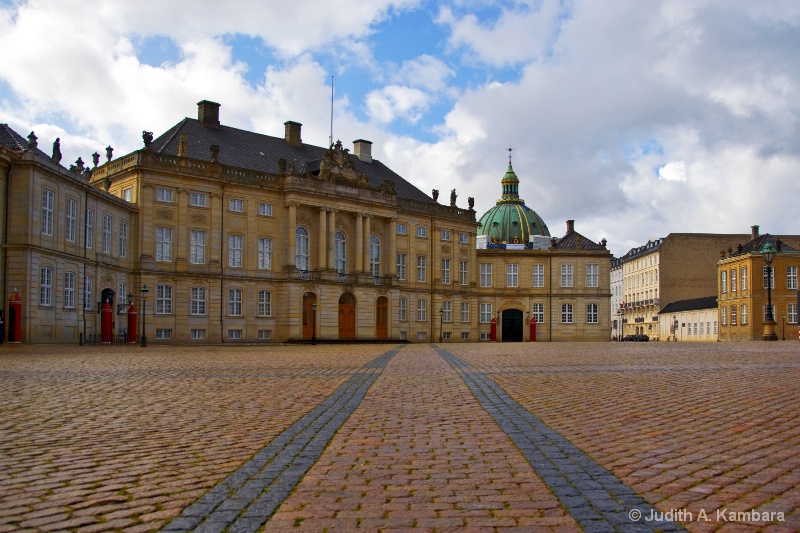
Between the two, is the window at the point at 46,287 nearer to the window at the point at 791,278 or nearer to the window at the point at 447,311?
the window at the point at 447,311

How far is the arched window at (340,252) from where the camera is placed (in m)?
62.8

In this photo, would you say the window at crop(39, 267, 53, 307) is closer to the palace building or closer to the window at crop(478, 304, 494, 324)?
the palace building

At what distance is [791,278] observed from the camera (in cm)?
7594

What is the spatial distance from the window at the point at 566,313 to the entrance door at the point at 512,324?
13.9 ft

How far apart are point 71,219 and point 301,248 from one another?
21.5 m

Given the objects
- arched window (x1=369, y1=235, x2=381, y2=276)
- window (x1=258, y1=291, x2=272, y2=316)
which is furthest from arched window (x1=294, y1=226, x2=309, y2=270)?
arched window (x1=369, y1=235, x2=381, y2=276)

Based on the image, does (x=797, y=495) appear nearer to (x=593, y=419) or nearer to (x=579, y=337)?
(x=593, y=419)

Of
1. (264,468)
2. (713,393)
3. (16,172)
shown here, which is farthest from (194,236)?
(264,468)

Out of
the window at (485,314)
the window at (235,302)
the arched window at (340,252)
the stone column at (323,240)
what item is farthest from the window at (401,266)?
the window at (235,302)

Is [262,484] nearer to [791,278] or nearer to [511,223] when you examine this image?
[791,278]

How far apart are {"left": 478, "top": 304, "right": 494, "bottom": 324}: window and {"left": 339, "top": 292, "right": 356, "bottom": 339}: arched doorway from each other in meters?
17.4

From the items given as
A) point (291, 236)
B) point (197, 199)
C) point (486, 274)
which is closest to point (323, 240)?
point (291, 236)

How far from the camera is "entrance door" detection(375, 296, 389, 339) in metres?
64.8

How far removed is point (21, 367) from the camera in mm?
20859
